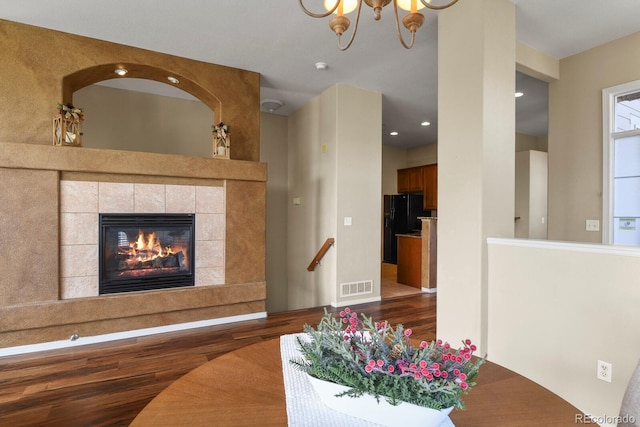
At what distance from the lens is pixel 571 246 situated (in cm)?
187

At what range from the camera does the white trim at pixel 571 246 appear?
5.44 ft

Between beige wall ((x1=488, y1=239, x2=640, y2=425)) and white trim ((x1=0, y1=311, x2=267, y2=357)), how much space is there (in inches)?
95.5

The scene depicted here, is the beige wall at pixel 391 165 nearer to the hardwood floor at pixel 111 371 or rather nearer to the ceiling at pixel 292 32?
the ceiling at pixel 292 32

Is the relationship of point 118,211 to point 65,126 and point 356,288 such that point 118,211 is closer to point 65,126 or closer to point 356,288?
point 65,126

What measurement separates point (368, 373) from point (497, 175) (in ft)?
6.87

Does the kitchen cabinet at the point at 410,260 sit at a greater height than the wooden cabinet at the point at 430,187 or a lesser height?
lesser

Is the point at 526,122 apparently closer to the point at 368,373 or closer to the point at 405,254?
the point at 405,254

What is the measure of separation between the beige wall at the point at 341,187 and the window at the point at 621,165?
2.33 m

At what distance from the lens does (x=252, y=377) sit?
919 mm

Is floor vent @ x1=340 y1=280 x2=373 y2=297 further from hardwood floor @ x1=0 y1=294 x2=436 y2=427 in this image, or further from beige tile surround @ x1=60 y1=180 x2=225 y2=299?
beige tile surround @ x1=60 y1=180 x2=225 y2=299

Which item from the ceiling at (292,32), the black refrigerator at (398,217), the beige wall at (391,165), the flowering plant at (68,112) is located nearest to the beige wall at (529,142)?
the black refrigerator at (398,217)

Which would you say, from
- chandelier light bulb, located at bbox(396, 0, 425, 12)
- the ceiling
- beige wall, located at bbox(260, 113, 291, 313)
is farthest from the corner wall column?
beige wall, located at bbox(260, 113, 291, 313)

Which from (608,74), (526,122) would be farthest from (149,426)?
(526,122)

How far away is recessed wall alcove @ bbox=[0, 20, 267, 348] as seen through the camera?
261 cm
